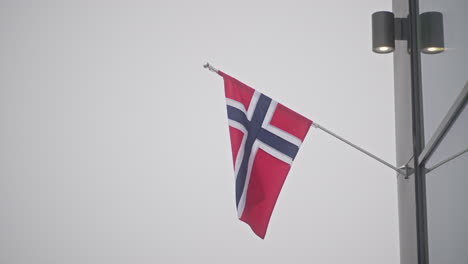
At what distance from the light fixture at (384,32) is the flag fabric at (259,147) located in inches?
18.7

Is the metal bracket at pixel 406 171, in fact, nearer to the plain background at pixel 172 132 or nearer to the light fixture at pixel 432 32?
the light fixture at pixel 432 32

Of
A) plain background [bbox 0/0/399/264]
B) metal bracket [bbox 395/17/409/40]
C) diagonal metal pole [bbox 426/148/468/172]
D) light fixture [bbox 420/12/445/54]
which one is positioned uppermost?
plain background [bbox 0/0/399/264]

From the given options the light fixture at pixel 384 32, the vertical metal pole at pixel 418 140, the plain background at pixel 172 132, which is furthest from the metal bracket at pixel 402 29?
the plain background at pixel 172 132

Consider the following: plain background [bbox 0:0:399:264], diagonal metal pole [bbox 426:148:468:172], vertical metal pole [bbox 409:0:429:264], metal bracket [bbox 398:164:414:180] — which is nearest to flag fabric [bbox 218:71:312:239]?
Result: metal bracket [bbox 398:164:414:180]

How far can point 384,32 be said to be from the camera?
3.06 meters

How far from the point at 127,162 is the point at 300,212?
5.13 m

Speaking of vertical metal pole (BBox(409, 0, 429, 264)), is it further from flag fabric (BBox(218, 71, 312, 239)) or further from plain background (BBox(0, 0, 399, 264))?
plain background (BBox(0, 0, 399, 264))

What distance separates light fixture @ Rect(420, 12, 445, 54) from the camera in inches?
72.3

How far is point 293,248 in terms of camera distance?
42.0 ft

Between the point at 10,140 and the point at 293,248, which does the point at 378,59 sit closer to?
the point at 293,248

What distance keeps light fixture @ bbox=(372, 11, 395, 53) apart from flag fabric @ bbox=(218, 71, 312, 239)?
18.7 inches

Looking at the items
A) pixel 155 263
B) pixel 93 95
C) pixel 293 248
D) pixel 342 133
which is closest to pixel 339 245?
pixel 293 248

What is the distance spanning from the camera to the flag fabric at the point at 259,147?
3121mm

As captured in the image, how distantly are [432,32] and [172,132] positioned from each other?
16723 mm
